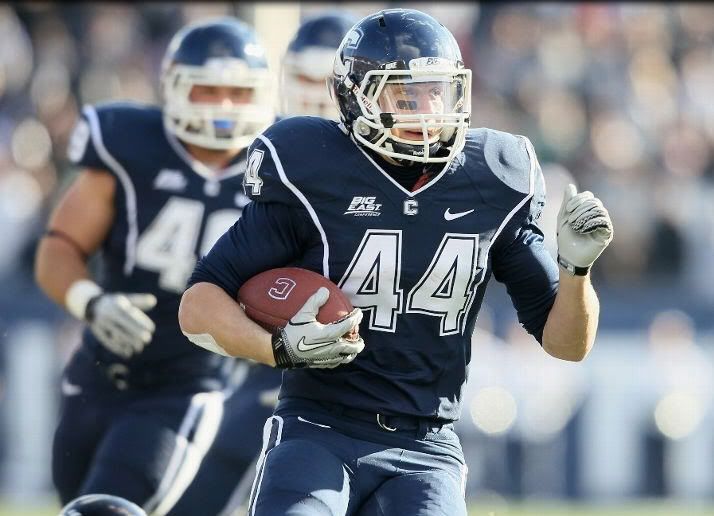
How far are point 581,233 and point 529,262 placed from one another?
20cm

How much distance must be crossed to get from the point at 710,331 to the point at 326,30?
4.09 meters

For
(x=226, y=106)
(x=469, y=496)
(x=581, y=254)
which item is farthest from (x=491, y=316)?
(x=581, y=254)

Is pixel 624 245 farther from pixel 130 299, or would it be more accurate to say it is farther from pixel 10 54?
pixel 130 299

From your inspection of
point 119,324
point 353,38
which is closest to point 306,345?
point 353,38

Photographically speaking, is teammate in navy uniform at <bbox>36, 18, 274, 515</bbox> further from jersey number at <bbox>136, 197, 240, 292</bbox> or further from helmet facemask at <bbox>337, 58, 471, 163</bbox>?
helmet facemask at <bbox>337, 58, 471, 163</bbox>

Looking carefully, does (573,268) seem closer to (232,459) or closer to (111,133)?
(232,459)

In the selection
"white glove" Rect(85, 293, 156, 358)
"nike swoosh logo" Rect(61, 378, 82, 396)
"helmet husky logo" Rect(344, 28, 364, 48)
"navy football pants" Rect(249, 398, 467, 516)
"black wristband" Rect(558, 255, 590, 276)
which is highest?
"helmet husky logo" Rect(344, 28, 364, 48)

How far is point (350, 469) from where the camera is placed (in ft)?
12.6

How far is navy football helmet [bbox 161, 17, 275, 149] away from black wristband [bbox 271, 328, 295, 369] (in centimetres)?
192

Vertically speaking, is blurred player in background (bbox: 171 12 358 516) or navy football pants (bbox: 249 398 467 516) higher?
navy football pants (bbox: 249 398 467 516)

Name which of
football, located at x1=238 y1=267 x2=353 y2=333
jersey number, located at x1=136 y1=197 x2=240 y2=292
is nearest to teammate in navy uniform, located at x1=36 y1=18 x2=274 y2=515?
jersey number, located at x1=136 y1=197 x2=240 y2=292

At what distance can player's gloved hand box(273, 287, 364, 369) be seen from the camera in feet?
12.2

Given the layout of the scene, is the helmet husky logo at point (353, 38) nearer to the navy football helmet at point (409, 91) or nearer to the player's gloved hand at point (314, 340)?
the navy football helmet at point (409, 91)

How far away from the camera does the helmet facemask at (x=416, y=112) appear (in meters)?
3.97
